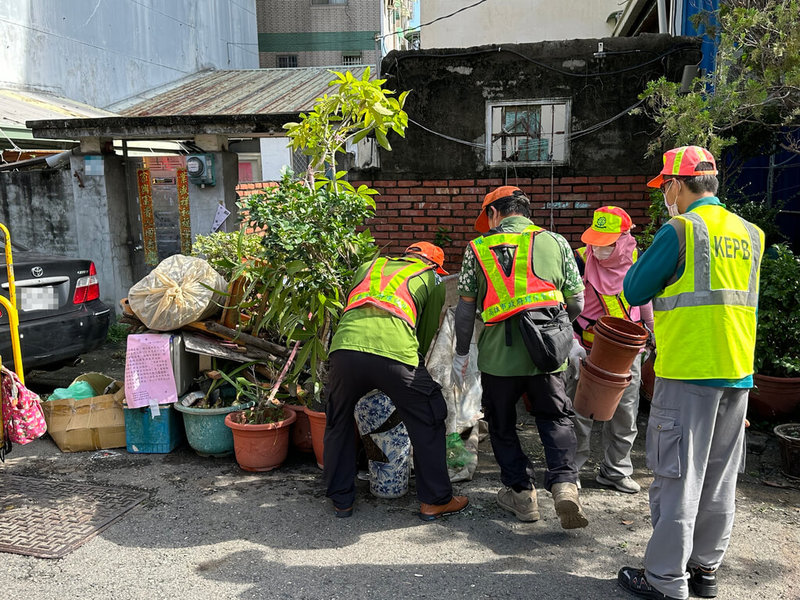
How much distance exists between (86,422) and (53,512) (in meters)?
1.05

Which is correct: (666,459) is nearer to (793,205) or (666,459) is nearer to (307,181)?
(307,181)

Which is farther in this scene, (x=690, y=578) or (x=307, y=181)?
(x=307, y=181)

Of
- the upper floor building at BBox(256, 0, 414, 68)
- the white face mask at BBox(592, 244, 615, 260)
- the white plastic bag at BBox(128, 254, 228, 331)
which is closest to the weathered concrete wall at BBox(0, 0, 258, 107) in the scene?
the upper floor building at BBox(256, 0, 414, 68)

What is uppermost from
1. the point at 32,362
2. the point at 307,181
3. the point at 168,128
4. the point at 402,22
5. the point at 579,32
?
the point at 402,22

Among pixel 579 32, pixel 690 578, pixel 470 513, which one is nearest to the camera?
pixel 690 578

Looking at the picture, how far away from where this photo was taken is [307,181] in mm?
4723

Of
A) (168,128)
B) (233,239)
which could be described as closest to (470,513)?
(233,239)

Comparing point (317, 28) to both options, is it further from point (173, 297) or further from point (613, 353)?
point (613, 353)

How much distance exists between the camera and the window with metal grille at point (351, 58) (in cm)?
2469

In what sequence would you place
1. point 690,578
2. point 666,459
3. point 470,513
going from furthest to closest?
point 470,513, point 690,578, point 666,459

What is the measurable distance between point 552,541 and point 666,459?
1.00 meters

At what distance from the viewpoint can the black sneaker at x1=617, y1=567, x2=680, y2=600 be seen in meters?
3.04

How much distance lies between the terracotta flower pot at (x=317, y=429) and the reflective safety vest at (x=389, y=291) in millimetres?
931

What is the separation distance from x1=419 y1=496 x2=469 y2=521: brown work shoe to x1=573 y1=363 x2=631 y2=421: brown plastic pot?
921 millimetres
